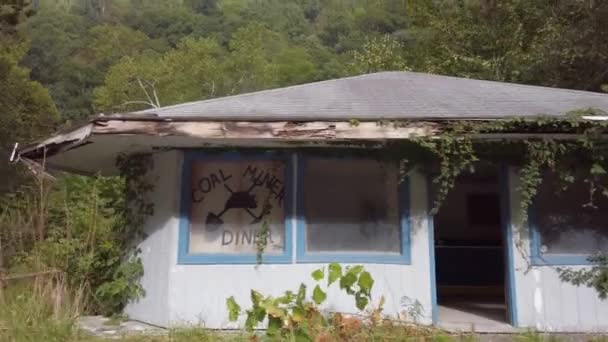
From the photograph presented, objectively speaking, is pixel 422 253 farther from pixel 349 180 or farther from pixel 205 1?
pixel 205 1

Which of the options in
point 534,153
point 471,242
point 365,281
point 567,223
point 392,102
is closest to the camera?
point 365,281

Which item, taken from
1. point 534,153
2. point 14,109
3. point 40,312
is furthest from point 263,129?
point 14,109

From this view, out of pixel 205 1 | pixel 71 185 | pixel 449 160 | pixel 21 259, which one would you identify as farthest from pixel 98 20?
pixel 449 160

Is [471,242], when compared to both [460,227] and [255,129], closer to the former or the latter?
[460,227]

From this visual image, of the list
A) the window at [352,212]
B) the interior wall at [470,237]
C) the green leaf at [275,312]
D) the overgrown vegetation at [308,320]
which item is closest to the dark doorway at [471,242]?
the interior wall at [470,237]

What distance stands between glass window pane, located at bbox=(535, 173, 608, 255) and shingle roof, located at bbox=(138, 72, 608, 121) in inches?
36.9

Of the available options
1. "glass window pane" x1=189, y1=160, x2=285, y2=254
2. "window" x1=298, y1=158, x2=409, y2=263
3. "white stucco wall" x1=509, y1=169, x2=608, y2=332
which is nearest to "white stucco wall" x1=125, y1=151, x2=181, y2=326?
"glass window pane" x1=189, y1=160, x2=285, y2=254

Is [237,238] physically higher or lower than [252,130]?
lower

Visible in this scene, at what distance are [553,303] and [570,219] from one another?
3.13ft

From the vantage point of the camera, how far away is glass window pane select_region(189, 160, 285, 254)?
6.37 m

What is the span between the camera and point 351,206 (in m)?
6.50

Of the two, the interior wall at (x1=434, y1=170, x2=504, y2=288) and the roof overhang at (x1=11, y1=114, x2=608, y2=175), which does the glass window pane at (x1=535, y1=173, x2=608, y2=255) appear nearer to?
the roof overhang at (x1=11, y1=114, x2=608, y2=175)

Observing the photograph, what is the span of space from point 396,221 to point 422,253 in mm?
449

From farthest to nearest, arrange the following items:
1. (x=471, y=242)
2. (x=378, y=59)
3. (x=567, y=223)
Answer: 1. (x=378, y=59)
2. (x=471, y=242)
3. (x=567, y=223)
